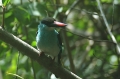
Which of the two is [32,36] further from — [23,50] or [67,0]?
[67,0]

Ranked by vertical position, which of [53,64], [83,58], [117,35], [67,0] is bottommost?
[83,58]

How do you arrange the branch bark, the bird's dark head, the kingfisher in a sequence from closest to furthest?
1. the branch bark
2. the bird's dark head
3. the kingfisher

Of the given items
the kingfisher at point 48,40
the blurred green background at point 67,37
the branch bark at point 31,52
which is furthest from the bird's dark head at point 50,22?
the branch bark at point 31,52

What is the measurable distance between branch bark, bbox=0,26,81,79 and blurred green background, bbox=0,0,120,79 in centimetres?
22

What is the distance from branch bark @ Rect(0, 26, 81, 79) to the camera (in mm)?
2006

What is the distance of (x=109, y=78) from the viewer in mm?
3377

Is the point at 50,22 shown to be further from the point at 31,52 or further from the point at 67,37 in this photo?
the point at 67,37

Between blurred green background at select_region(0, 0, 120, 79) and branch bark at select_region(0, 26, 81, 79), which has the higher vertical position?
branch bark at select_region(0, 26, 81, 79)

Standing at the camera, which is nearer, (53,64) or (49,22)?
(53,64)

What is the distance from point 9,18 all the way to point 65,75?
2.59 ft

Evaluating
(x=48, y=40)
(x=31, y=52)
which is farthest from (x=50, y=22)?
(x=31, y=52)

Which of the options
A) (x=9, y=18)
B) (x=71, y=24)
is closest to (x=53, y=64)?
(x=9, y=18)

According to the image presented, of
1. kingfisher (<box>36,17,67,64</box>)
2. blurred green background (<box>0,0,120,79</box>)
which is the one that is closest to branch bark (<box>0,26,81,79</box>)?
blurred green background (<box>0,0,120,79</box>)

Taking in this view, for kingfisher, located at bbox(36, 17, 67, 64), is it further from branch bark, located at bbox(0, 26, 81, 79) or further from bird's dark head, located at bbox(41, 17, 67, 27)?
branch bark, located at bbox(0, 26, 81, 79)
